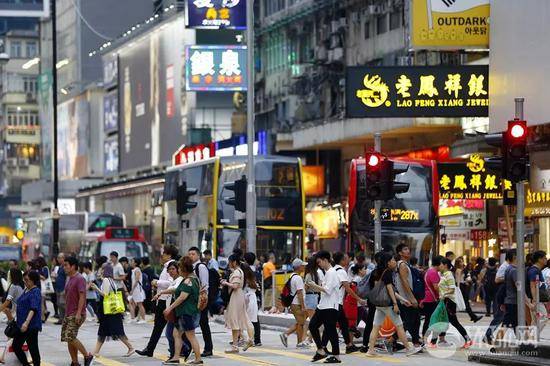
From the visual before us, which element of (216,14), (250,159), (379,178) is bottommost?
(379,178)

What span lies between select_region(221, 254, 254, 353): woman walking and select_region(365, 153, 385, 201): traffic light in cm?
339

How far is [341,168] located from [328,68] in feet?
15.8

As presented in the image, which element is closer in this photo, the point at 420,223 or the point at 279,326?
the point at 279,326

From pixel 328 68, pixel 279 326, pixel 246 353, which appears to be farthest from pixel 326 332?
pixel 328 68

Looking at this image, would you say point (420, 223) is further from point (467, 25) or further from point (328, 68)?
point (328, 68)

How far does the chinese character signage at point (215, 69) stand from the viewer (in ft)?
170

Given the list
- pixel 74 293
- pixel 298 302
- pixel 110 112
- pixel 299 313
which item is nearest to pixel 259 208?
pixel 299 313

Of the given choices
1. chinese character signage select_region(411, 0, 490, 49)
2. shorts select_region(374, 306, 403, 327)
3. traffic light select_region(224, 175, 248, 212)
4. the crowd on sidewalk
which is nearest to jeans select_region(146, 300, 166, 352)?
the crowd on sidewalk

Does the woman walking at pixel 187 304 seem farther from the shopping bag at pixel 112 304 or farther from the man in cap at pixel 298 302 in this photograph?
the man in cap at pixel 298 302

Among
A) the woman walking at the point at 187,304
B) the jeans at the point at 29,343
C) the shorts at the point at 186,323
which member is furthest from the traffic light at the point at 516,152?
the jeans at the point at 29,343

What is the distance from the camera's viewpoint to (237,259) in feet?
85.9

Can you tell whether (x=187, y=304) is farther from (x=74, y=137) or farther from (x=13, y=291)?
(x=74, y=137)

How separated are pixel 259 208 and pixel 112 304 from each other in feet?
60.1

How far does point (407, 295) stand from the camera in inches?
963
